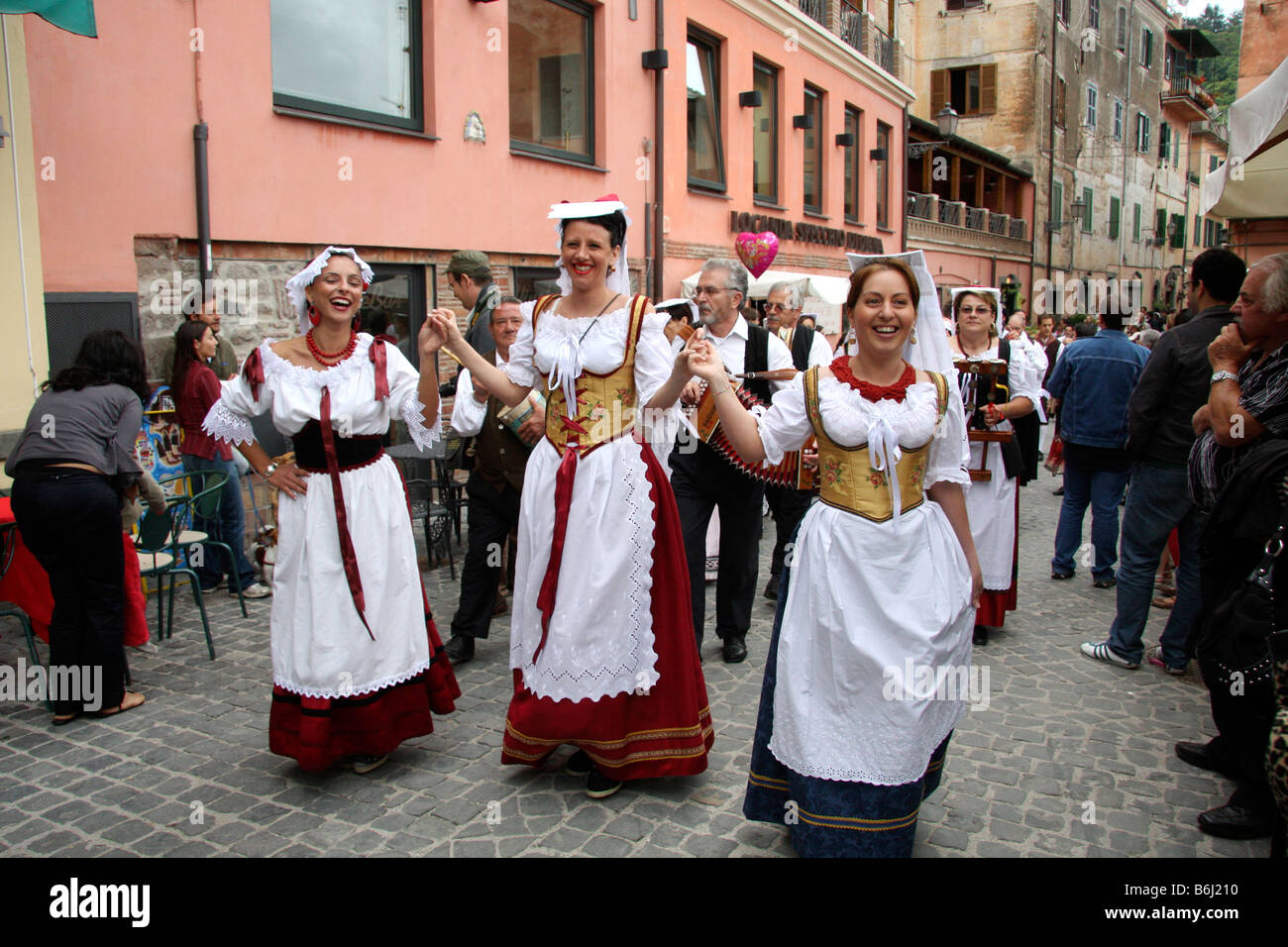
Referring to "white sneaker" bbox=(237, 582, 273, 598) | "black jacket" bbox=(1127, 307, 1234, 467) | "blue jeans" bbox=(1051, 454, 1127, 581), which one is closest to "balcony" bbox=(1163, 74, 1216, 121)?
"blue jeans" bbox=(1051, 454, 1127, 581)

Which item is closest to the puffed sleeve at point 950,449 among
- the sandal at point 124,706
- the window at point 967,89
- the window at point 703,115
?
the sandal at point 124,706

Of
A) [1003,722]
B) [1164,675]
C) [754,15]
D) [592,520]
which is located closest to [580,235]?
[592,520]

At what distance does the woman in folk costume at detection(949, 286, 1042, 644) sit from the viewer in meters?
6.04

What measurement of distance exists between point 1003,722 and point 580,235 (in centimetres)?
305

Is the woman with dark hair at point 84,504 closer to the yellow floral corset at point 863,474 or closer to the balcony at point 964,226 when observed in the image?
the yellow floral corset at point 863,474

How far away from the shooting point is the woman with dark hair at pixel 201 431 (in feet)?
22.4

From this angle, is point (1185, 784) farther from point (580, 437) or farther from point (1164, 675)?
point (580, 437)

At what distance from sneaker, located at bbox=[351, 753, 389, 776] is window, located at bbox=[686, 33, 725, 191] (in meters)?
11.4

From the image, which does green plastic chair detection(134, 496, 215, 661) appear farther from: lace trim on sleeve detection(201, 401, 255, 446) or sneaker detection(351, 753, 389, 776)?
sneaker detection(351, 753, 389, 776)

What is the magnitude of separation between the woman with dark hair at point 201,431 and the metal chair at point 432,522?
126 cm

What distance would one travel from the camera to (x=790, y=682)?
3.10 meters

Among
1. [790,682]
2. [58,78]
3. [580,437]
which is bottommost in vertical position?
[790,682]

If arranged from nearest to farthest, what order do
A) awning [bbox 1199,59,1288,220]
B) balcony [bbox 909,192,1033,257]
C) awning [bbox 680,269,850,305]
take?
awning [bbox 1199,59,1288,220]
awning [bbox 680,269,850,305]
balcony [bbox 909,192,1033,257]

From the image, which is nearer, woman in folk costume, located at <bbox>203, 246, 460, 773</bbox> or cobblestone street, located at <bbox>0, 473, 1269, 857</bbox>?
cobblestone street, located at <bbox>0, 473, 1269, 857</bbox>
